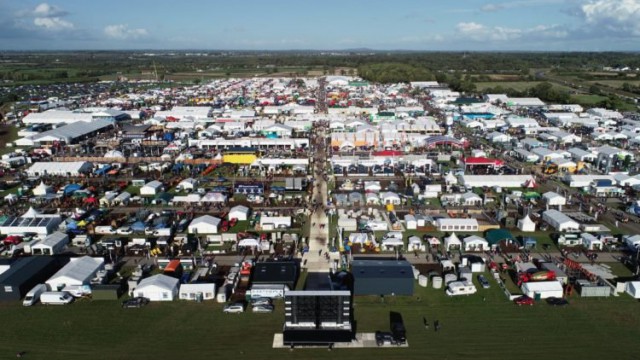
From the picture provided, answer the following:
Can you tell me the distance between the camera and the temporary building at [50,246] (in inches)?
822

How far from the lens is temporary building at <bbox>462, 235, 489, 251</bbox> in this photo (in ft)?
69.5

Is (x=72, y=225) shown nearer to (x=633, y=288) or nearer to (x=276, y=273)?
(x=276, y=273)

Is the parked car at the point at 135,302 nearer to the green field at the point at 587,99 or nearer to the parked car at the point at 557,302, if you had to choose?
the parked car at the point at 557,302

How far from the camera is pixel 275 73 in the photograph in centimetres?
12625

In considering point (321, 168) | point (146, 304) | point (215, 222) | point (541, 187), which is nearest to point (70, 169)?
point (215, 222)

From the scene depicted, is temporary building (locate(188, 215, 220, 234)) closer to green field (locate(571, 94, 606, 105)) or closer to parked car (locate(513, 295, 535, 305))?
parked car (locate(513, 295, 535, 305))

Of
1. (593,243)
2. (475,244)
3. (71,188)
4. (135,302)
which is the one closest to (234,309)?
(135,302)

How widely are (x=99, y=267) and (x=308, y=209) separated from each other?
451 inches

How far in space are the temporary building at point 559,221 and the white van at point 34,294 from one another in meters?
24.3

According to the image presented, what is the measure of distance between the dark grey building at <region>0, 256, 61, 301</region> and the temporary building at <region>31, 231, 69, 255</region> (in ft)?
5.25

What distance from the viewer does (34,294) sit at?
55.4ft

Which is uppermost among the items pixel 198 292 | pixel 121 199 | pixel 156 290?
pixel 121 199

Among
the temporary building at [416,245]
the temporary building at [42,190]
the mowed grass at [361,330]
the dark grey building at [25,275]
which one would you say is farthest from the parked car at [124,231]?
the temporary building at [416,245]

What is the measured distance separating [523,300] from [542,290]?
106cm
